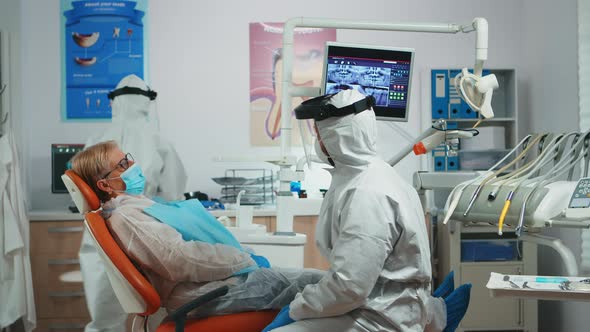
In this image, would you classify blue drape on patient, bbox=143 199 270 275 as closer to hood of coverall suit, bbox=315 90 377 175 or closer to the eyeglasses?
the eyeglasses

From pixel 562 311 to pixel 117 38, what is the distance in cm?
353

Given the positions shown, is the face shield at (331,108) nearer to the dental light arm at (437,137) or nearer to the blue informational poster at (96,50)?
the dental light arm at (437,137)

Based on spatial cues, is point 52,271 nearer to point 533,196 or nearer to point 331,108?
point 331,108

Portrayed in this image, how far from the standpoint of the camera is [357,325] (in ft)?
6.16

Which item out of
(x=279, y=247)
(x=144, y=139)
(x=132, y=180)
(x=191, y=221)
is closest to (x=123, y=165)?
(x=132, y=180)

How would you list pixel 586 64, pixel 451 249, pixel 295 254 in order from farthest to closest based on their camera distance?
pixel 451 249 → pixel 586 64 → pixel 295 254

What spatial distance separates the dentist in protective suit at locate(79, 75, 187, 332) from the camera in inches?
139

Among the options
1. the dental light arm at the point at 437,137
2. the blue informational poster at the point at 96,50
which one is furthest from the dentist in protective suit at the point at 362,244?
the blue informational poster at the point at 96,50

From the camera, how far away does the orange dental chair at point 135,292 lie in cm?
202

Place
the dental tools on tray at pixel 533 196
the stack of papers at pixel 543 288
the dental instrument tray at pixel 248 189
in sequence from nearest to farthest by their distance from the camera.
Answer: the stack of papers at pixel 543 288 → the dental tools on tray at pixel 533 196 → the dental instrument tray at pixel 248 189

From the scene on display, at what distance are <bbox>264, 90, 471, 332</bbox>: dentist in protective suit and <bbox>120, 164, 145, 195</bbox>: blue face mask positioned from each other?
723 mm

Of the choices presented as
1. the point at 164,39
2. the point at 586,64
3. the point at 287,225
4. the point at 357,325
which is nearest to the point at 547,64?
the point at 586,64

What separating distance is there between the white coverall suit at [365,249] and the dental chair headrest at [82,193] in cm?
81

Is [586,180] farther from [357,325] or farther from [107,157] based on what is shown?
[107,157]
